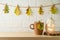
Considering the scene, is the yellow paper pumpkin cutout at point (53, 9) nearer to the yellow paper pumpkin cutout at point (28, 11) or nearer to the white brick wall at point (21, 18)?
the white brick wall at point (21, 18)

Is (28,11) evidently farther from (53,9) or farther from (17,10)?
(53,9)

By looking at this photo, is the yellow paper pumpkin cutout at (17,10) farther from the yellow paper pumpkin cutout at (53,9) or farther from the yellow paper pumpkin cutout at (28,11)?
the yellow paper pumpkin cutout at (53,9)

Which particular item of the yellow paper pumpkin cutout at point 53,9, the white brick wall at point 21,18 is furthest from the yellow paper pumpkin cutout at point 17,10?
the yellow paper pumpkin cutout at point 53,9

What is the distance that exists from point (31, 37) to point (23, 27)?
421mm

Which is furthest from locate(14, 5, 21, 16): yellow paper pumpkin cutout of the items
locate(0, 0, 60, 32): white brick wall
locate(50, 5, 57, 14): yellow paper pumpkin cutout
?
locate(50, 5, 57, 14): yellow paper pumpkin cutout

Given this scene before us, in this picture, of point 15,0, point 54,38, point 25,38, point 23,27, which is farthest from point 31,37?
point 15,0

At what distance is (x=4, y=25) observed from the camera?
5.59ft

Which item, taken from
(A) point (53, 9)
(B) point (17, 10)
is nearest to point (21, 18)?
(B) point (17, 10)

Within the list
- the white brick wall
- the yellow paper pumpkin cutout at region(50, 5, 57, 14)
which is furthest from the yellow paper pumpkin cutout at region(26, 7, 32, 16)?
the yellow paper pumpkin cutout at region(50, 5, 57, 14)

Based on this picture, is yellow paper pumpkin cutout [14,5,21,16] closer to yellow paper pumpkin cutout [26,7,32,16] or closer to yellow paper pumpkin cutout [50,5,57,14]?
yellow paper pumpkin cutout [26,7,32,16]

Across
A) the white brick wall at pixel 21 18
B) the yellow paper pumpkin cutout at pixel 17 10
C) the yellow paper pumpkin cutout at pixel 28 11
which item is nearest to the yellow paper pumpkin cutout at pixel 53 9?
the white brick wall at pixel 21 18

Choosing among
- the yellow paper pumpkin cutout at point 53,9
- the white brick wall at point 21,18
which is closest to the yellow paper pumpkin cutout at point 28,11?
the white brick wall at point 21,18

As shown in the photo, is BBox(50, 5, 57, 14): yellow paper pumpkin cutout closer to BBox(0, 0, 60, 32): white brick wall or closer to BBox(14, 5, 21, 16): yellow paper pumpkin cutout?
BBox(0, 0, 60, 32): white brick wall

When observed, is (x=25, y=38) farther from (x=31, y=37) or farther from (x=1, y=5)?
(x=1, y=5)
